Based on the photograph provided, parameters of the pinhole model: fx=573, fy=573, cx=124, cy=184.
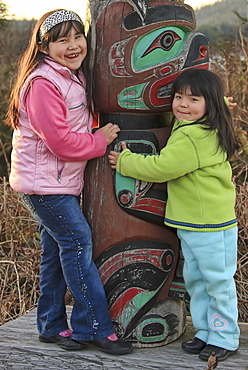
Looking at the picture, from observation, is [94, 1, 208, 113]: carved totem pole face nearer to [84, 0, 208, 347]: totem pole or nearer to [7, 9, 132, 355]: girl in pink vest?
[84, 0, 208, 347]: totem pole

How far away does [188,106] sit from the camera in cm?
269

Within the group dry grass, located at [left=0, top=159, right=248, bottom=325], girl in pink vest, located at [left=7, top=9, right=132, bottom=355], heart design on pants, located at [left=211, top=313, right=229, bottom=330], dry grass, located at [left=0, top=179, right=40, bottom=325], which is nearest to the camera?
girl in pink vest, located at [left=7, top=9, right=132, bottom=355]

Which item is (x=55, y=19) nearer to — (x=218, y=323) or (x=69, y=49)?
(x=69, y=49)

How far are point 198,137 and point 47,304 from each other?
3.84 feet

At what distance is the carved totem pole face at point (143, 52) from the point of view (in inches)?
106

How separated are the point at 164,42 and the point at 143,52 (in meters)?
0.11

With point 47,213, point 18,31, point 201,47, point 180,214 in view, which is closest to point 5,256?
point 47,213

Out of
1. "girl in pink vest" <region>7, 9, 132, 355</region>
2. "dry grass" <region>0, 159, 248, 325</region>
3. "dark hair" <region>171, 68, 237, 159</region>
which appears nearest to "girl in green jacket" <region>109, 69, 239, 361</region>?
"dark hair" <region>171, 68, 237, 159</region>

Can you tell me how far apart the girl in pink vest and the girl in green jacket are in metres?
0.26

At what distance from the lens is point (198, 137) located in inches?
104

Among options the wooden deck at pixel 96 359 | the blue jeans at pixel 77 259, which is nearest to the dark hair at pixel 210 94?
the blue jeans at pixel 77 259

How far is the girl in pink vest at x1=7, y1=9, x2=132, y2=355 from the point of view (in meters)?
2.62

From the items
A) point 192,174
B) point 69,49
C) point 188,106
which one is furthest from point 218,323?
point 69,49

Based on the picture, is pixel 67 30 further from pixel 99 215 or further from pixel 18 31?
pixel 18 31
